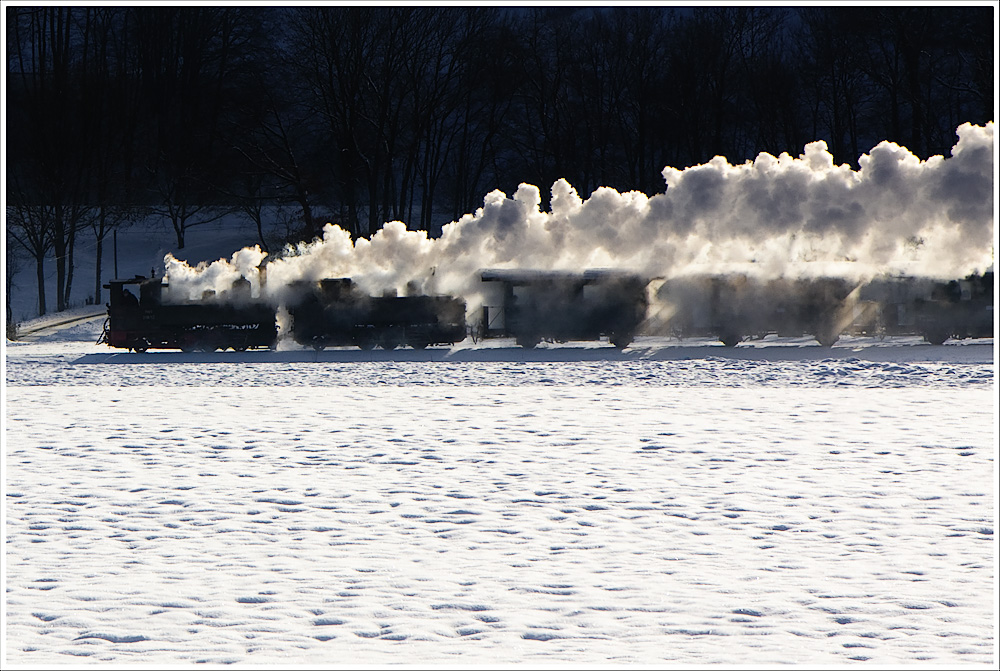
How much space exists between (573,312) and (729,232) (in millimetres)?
4955

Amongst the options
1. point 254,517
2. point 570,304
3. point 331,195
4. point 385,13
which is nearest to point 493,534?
point 254,517

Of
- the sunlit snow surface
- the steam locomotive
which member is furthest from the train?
the sunlit snow surface

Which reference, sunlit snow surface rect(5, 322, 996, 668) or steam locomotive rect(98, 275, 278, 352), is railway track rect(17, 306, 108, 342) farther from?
sunlit snow surface rect(5, 322, 996, 668)

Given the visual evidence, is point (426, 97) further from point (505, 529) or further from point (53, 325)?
point (505, 529)

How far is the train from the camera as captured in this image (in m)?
27.9

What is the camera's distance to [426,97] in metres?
54.2

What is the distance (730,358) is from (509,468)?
46.6 ft

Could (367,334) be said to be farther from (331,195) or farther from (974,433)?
(331,195)

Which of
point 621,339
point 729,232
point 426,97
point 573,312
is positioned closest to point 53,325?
point 573,312

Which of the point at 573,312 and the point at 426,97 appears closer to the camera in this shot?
the point at 573,312

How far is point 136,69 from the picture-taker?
64.9 meters

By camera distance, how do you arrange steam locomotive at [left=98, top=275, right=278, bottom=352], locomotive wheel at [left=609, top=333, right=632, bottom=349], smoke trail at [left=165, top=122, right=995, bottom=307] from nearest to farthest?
smoke trail at [left=165, top=122, right=995, bottom=307] < locomotive wheel at [left=609, top=333, right=632, bottom=349] < steam locomotive at [left=98, top=275, right=278, bottom=352]

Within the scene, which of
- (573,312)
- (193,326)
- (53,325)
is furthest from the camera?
(53,325)

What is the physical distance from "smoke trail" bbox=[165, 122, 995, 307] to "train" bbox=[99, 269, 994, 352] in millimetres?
517
